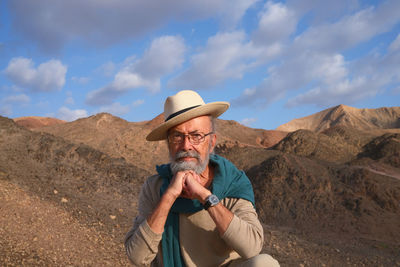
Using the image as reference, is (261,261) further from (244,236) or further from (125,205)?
→ (125,205)

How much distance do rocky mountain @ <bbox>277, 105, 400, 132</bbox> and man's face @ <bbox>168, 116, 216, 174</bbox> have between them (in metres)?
40.5

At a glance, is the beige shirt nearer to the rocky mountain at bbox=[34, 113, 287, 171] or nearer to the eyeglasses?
the eyeglasses

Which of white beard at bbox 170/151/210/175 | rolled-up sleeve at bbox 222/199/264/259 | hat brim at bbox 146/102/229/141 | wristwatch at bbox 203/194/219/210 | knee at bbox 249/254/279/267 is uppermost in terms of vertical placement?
hat brim at bbox 146/102/229/141

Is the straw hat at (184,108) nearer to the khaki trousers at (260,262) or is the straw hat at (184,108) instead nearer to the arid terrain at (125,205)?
the khaki trousers at (260,262)

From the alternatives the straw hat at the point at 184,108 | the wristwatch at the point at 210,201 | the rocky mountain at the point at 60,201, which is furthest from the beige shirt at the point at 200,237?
the rocky mountain at the point at 60,201

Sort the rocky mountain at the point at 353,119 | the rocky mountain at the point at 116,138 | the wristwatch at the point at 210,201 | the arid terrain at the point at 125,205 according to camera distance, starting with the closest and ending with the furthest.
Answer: the wristwatch at the point at 210,201, the arid terrain at the point at 125,205, the rocky mountain at the point at 116,138, the rocky mountain at the point at 353,119

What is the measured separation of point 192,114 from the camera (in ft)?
7.00

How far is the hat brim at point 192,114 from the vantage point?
2.11m

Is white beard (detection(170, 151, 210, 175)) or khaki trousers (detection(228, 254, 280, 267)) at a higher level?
white beard (detection(170, 151, 210, 175))

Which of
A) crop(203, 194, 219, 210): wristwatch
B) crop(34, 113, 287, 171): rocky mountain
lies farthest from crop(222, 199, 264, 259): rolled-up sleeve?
crop(34, 113, 287, 171): rocky mountain

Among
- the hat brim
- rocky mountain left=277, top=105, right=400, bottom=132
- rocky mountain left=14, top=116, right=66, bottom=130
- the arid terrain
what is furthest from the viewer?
rocky mountain left=277, top=105, right=400, bottom=132

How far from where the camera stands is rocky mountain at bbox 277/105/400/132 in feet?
135

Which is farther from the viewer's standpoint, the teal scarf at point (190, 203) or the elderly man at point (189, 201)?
the teal scarf at point (190, 203)

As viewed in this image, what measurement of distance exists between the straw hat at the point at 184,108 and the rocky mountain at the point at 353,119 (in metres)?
40.5
